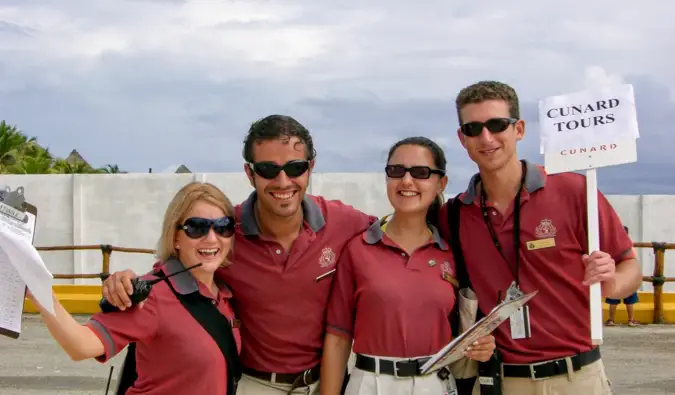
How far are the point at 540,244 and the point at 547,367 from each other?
567 mm

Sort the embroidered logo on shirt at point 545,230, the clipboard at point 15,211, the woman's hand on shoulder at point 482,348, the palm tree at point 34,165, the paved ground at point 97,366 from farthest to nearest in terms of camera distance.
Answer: the palm tree at point 34,165
the paved ground at point 97,366
the embroidered logo on shirt at point 545,230
the woman's hand on shoulder at point 482,348
the clipboard at point 15,211

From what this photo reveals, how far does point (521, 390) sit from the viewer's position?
3.90m

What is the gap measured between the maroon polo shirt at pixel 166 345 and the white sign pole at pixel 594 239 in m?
1.64

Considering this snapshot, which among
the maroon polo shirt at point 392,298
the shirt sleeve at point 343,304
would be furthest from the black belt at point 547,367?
the shirt sleeve at point 343,304

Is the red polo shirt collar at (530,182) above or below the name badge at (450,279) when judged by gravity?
above

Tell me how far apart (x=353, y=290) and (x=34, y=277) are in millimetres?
1641

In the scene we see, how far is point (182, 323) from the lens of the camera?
3502 millimetres

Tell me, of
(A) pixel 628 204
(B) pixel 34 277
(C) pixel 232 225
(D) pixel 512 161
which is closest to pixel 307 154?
(C) pixel 232 225

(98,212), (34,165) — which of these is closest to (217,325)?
(98,212)

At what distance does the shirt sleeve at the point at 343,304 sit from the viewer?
13.0ft

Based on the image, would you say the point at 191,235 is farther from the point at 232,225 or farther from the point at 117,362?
the point at 117,362

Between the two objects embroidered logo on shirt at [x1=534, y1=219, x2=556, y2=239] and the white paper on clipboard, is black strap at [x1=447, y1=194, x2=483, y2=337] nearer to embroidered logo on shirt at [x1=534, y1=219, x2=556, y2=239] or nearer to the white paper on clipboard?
the white paper on clipboard

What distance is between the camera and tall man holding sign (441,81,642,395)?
12.7ft

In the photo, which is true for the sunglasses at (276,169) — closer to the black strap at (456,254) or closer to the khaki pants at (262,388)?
the black strap at (456,254)
